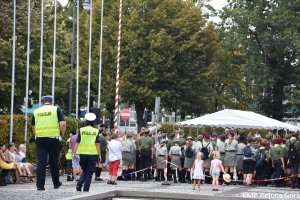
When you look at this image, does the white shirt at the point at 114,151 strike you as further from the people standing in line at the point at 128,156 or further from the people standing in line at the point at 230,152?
the people standing in line at the point at 230,152

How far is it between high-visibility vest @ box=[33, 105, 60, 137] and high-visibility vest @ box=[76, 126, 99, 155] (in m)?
1.34

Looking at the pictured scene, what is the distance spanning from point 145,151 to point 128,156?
0.69 m

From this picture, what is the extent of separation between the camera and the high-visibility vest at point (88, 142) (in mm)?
20922

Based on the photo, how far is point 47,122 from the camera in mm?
19578

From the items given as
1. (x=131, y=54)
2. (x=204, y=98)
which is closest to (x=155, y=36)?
(x=131, y=54)

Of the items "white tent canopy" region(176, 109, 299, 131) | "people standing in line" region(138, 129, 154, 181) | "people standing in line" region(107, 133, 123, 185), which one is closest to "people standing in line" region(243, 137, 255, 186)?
"people standing in line" region(138, 129, 154, 181)

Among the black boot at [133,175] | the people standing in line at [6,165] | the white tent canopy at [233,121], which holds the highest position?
the white tent canopy at [233,121]

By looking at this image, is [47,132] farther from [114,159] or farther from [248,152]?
[248,152]


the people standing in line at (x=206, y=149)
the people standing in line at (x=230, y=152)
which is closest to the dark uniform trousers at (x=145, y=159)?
the people standing in line at (x=206, y=149)

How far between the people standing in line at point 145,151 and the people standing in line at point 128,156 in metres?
0.34

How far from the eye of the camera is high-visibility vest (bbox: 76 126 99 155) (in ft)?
68.6

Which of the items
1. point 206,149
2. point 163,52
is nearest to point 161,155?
point 206,149

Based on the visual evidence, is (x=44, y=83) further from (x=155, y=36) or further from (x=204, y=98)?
(x=204, y=98)

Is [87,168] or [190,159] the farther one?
[190,159]
